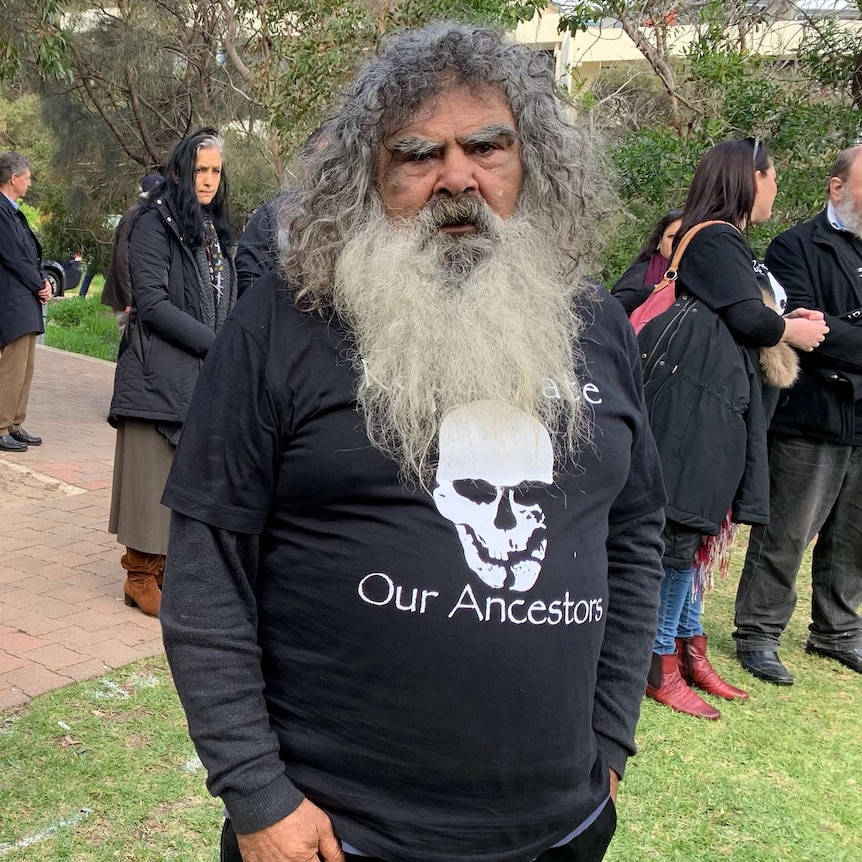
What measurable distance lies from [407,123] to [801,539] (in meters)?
3.31

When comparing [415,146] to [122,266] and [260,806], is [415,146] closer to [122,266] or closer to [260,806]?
[260,806]

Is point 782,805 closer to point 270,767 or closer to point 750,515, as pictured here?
point 750,515

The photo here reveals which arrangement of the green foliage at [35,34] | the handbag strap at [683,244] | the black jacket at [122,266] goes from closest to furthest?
the handbag strap at [683,244]
the black jacket at [122,266]
the green foliage at [35,34]

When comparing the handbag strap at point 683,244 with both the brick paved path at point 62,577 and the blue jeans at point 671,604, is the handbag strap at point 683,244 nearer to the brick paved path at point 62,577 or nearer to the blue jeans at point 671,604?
the blue jeans at point 671,604

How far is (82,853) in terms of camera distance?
8.95 ft

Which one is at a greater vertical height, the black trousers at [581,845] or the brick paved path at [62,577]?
the black trousers at [581,845]

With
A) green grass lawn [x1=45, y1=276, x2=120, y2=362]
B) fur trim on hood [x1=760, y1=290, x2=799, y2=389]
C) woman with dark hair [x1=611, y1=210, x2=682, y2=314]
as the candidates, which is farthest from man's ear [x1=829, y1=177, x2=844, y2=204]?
green grass lawn [x1=45, y1=276, x2=120, y2=362]

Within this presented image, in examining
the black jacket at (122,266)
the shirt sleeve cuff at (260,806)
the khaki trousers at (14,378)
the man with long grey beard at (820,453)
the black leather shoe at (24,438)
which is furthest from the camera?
the black leather shoe at (24,438)

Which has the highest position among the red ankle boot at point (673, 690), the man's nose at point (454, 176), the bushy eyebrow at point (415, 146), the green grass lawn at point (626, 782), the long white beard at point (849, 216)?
the long white beard at point (849, 216)

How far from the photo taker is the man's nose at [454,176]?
1.69m

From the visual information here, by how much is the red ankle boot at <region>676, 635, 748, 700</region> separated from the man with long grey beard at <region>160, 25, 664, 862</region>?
8.34 feet

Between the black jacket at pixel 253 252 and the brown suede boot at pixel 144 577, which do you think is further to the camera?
the brown suede boot at pixel 144 577

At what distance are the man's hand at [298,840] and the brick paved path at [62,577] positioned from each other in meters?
2.35

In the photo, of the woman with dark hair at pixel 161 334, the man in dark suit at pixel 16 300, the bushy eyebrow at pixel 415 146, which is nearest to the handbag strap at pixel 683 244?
the woman with dark hair at pixel 161 334
